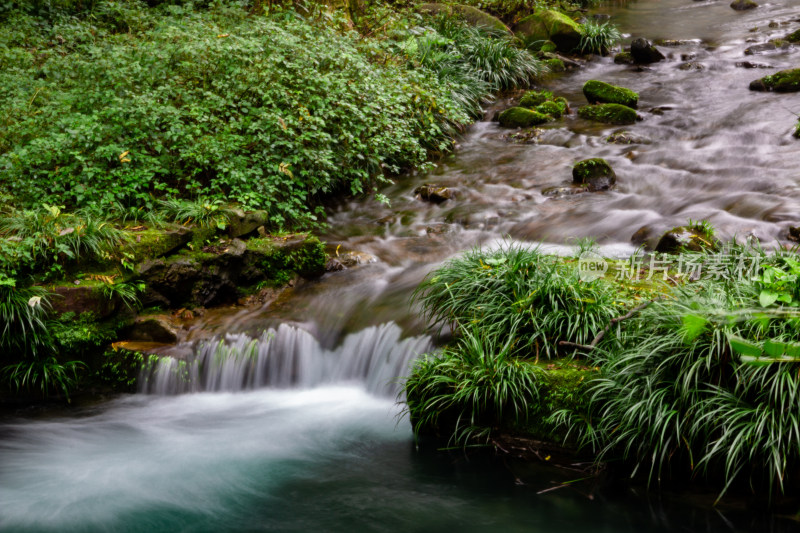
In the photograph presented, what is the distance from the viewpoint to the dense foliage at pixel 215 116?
761 cm

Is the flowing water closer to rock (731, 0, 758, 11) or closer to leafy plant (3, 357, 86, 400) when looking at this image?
leafy plant (3, 357, 86, 400)

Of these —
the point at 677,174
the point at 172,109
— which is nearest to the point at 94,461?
the point at 172,109

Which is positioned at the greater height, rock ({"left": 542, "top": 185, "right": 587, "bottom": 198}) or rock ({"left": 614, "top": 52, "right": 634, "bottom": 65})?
rock ({"left": 614, "top": 52, "right": 634, "bottom": 65})

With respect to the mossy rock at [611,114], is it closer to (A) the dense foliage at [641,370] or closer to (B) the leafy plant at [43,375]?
(A) the dense foliage at [641,370]

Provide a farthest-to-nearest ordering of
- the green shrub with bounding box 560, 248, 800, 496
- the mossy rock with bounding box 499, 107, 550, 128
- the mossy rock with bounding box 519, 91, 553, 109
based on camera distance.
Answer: the mossy rock with bounding box 519, 91, 553, 109 < the mossy rock with bounding box 499, 107, 550, 128 < the green shrub with bounding box 560, 248, 800, 496

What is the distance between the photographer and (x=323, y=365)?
6387 mm

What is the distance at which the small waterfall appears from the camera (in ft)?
20.5

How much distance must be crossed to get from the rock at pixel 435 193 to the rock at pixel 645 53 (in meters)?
8.53

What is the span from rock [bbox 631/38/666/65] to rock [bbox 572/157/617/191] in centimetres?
728

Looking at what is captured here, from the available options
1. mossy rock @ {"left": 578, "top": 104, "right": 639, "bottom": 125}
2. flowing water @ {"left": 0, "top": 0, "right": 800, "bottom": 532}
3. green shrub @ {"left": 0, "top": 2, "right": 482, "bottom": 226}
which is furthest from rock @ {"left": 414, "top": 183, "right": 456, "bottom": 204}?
mossy rock @ {"left": 578, "top": 104, "right": 639, "bottom": 125}

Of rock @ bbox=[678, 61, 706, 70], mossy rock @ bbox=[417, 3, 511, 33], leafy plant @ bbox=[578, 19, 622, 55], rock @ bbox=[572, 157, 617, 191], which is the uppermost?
mossy rock @ bbox=[417, 3, 511, 33]

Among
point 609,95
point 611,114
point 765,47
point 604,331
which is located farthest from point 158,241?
point 765,47

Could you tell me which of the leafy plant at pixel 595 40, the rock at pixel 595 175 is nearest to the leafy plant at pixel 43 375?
the rock at pixel 595 175

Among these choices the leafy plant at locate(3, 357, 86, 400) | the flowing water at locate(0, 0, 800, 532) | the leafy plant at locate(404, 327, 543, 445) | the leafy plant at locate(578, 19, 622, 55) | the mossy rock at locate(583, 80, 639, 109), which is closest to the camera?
the flowing water at locate(0, 0, 800, 532)
